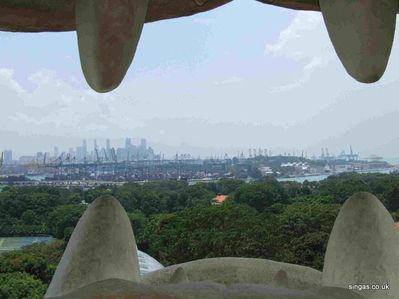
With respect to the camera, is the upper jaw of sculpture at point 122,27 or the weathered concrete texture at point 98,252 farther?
the weathered concrete texture at point 98,252

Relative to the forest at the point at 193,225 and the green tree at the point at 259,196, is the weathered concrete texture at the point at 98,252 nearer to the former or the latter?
the forest at the point at 193,225

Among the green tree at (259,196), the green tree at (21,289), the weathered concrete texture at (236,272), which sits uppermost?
the weathered concrete texture at (236,272)

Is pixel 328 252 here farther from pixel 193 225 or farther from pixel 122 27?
pixel 193 225

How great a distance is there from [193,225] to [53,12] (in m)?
21.1

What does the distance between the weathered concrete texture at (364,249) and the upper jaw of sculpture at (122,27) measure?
571mm

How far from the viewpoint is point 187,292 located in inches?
70.4

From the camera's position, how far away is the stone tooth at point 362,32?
203cm

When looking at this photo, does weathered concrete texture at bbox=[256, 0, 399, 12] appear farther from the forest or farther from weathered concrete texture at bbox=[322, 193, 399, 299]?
the forest

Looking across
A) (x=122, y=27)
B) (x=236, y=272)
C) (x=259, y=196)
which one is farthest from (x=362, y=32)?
(x=259, y=196)

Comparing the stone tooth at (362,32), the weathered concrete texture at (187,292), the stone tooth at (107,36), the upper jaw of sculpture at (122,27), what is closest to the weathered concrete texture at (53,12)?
the upper jaw of sculpture at (122,27)

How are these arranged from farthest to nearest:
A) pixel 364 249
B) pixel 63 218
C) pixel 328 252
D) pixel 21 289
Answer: pixel 63 218 → pixel 21 289 → pixel 328 252 → pixel 364 249

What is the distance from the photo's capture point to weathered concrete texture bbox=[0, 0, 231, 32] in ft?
6.81

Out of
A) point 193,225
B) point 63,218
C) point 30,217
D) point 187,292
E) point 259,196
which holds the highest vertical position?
point 187,292

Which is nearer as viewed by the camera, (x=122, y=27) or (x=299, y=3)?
(x=122, y=27)
